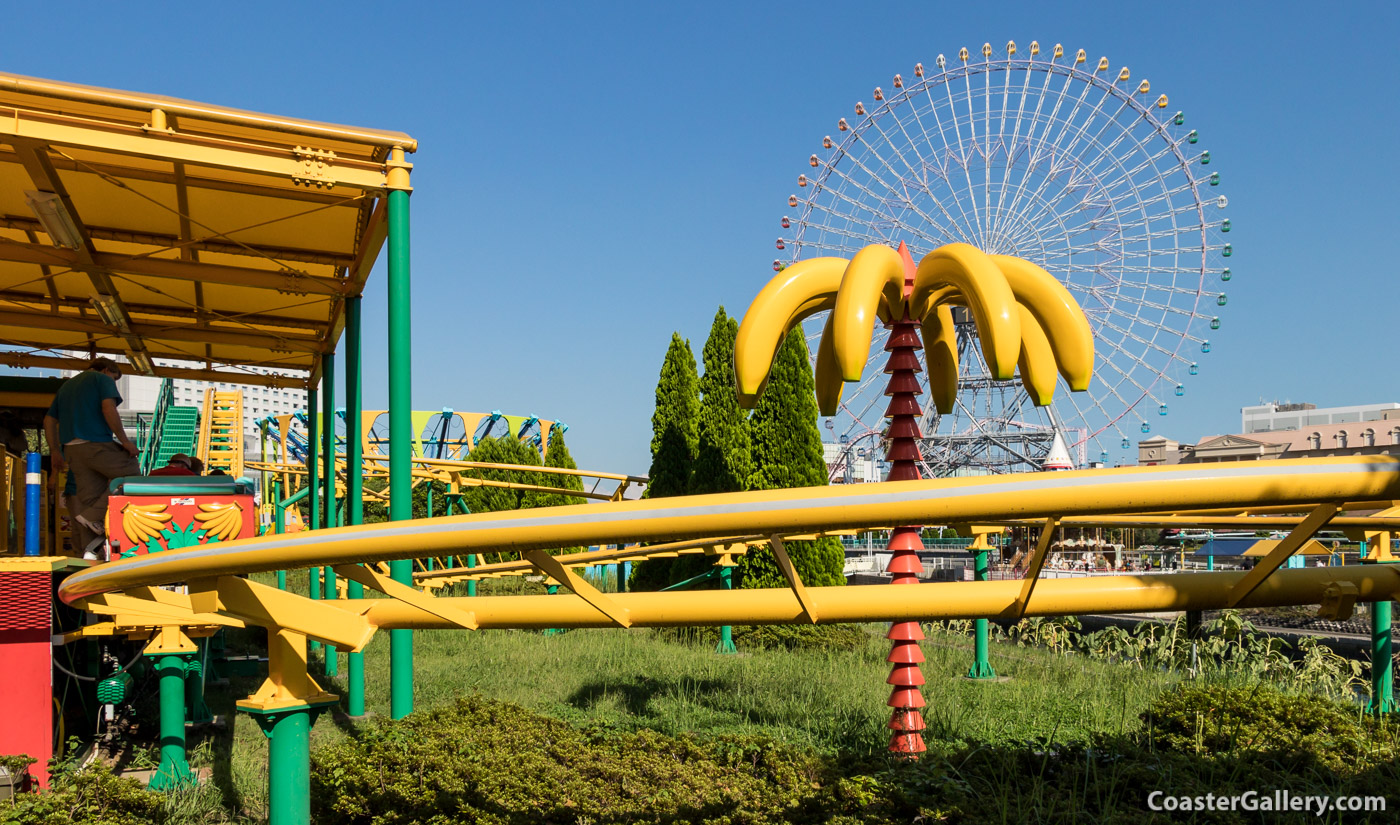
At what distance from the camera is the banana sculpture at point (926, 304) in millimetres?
3316

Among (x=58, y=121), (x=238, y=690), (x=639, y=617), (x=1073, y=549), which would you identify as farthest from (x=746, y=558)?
(x=1073, y=549)

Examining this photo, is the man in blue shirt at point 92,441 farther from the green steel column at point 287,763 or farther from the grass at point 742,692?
the green steel column at point 287,763

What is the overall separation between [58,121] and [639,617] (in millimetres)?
5256

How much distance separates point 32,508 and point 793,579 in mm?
5835

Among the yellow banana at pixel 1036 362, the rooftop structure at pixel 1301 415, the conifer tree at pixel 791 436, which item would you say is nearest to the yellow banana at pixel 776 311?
the yellow banana at pixel 1036 362

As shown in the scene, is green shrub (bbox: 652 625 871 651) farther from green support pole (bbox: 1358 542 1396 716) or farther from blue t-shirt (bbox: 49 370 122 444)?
blue t-shirt (bbox: 49 370 122 444)

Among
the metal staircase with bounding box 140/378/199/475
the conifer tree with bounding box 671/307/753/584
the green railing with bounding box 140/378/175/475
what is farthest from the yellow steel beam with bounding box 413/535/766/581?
the conifer tree with bounding box 671/307/753/584

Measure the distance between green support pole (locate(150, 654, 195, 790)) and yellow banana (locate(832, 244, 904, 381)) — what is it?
419 centimetres

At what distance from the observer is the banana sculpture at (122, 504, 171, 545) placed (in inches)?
207

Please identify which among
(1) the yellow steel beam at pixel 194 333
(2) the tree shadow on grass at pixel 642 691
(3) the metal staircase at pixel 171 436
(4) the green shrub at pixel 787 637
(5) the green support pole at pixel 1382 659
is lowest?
(4) the green shrub at pixel 787 637

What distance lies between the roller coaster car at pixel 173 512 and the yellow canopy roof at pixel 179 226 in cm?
188

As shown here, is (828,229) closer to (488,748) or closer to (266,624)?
(488,748)

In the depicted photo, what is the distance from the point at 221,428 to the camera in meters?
13.0

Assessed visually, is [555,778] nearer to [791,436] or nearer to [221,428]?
[221,428]
